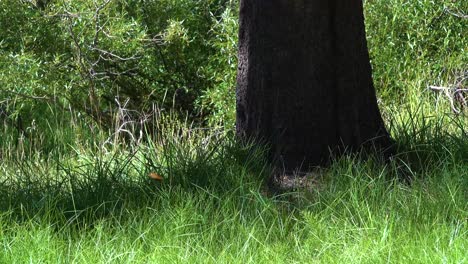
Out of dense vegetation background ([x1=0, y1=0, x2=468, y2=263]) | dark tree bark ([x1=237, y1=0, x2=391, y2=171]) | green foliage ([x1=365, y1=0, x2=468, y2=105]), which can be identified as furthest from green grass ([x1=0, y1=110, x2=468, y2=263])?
green foliage ([x1=365, y1=0, x2=468, y2=105])

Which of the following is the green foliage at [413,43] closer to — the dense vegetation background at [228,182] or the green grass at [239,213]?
the dense vegetation background at [228,182]

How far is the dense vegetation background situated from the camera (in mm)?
4836

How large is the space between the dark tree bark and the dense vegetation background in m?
0.20

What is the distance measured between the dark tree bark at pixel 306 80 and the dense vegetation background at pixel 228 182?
7.7 inches

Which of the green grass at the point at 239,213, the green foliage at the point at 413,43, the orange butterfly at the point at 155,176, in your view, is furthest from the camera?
the green foliage at the point at 413,43

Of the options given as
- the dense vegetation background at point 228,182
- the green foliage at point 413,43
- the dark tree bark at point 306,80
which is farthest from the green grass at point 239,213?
the green foliage at point 413,43

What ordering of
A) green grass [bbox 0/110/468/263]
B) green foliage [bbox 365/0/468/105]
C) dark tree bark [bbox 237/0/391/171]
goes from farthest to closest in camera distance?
green foliage [bbox 365/0/468/105]
dark tree bark [bbox 237/0/391/171]
green grass [bbox 0/110/468/263]

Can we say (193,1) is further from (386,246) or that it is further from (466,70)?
(386,246)

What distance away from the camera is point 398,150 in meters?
6.29

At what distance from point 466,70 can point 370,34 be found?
3.36ft

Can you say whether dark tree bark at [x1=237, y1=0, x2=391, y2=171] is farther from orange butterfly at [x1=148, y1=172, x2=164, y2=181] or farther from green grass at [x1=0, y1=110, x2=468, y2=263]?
orange butterfly at [x1=148, y1=172, x2=164, y2=181]

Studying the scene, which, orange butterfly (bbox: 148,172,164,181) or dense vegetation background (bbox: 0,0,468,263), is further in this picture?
orange butterfly (bbox: 148,172,164,181)

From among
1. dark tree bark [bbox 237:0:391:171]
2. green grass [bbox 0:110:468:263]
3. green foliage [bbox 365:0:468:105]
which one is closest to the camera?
green grass [bbox 0:110:468:263]

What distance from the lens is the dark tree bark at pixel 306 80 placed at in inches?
241
